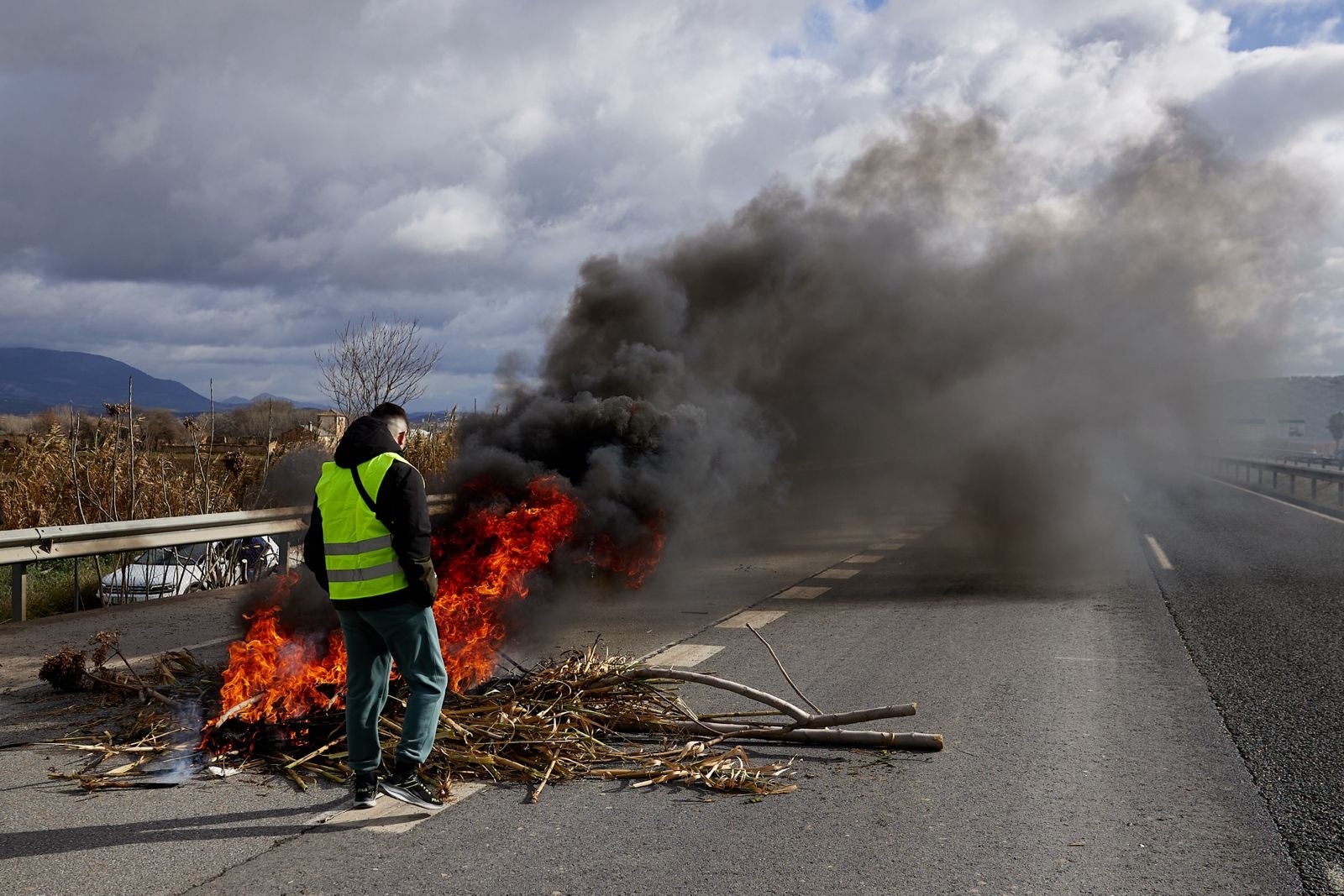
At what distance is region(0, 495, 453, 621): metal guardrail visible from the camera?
25.6 feet

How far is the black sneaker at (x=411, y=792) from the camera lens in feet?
13.4

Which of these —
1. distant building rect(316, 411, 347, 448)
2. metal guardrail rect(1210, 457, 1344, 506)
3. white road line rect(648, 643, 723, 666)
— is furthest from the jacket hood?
metal guardrail rect(1210, 457, 1344, 506)

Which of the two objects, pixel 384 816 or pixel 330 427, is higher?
pixel 330 427

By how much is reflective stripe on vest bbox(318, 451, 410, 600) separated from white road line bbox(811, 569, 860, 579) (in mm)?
8096

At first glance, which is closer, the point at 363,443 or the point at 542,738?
the point at 363,443

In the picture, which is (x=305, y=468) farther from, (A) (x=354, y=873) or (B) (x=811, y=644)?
(A) (x=354, y=873)

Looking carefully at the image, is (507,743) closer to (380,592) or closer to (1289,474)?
(380,592)

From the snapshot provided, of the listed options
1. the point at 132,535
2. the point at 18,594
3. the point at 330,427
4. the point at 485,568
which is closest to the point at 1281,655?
the point at 485,568

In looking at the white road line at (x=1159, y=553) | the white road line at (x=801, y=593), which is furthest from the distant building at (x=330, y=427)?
the white road line at (x=1159, y=553)

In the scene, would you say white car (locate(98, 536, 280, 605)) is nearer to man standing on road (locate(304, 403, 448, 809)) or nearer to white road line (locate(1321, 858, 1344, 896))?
man standing on road (locate(304, 403, 448, 809))

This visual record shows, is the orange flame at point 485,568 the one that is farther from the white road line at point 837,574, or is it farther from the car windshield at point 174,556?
the car windshield at point 174,556

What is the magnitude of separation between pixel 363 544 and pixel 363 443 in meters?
0.42

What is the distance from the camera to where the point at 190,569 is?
1099 centimetres

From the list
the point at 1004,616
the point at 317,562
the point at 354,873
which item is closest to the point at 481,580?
the point at 317,562
